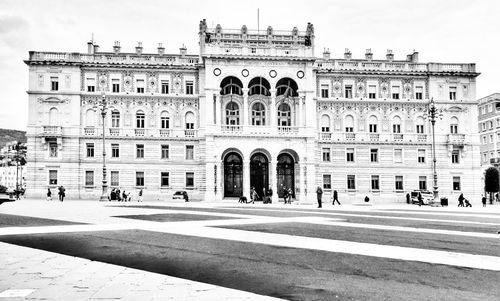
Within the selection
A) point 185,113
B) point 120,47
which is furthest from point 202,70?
point 120,47

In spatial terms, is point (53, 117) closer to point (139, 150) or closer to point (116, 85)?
point (116, 85)

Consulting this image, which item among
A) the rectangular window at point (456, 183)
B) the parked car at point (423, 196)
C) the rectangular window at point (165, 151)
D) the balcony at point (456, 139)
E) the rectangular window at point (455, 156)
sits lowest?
the parked car at point (423, 196)

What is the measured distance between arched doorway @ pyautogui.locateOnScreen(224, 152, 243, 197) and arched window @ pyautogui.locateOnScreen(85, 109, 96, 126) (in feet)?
51.4

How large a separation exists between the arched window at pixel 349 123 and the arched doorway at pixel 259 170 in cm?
1048

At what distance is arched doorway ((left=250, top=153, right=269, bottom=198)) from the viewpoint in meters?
56.0

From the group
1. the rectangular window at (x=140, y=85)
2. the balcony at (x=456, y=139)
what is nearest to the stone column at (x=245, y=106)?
the rectangular window at (x=140, y=85)

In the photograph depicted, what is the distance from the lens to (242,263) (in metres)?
11.2

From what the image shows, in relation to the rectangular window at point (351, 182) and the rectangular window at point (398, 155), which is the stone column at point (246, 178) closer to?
the rectangular window at point (351, 182)

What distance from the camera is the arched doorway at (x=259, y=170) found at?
184ft

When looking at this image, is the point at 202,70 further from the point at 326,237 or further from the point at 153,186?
the point at 326,237

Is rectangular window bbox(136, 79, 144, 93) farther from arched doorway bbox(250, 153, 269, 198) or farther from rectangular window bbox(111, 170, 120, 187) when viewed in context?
arched doorway bbox(250, 153, 269, 198)

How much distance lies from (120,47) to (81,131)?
11.3 m

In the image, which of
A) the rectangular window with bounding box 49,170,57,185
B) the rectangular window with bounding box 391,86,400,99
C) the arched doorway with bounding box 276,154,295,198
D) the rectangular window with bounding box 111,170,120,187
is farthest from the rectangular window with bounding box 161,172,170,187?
the rectangular window with bounding box 391,86,400,99

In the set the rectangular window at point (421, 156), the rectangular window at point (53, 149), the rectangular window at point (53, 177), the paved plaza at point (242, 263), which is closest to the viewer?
the paved plaza at point (242, 263)
